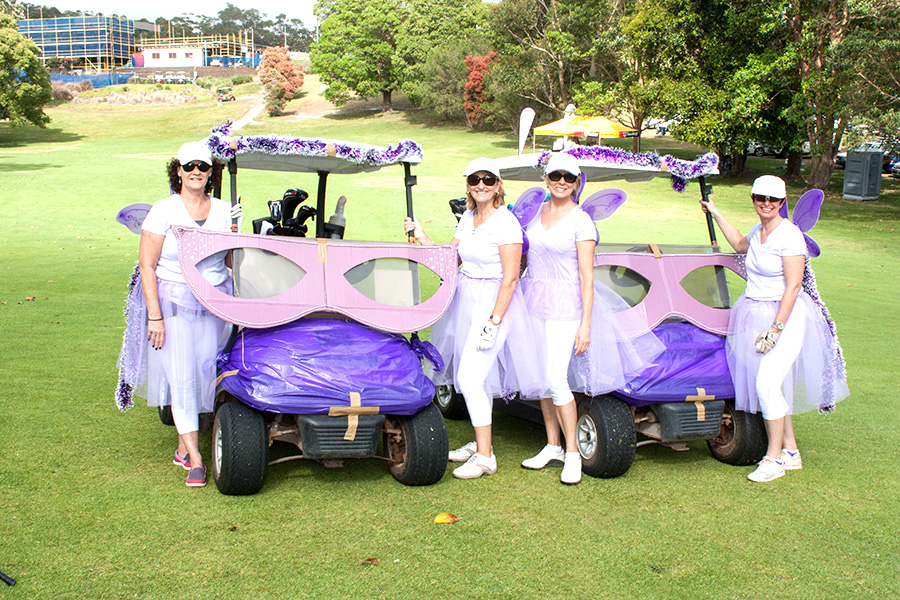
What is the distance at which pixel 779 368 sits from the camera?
4578mm

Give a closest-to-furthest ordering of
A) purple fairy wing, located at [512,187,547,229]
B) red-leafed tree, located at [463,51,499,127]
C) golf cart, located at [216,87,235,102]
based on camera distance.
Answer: purple fairy wing, located at [512,187,547,229], red-leafed tree, located at [463,51,499,127], golf cart, located at [216,87,235,102]

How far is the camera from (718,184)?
95.4ft

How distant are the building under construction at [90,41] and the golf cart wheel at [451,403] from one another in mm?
100791

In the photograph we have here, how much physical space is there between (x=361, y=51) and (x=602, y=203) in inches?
2017

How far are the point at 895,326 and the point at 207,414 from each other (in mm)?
7733

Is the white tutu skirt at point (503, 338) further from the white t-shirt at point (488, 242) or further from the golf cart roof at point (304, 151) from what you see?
the golf cart roof at point (304, 151)

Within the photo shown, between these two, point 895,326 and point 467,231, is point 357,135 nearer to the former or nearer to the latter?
point 895,326

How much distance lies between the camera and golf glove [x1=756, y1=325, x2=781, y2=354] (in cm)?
455

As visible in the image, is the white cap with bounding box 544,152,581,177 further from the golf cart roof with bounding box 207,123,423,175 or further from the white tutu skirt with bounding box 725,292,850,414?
the white tutu skirt with bounding box 725,292,850,414

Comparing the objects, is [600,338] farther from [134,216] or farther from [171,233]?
[134,216]

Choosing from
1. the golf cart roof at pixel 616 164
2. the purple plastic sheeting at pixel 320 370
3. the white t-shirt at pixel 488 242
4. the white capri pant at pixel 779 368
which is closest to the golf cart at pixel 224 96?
the golf cart roof at pixel 616 164

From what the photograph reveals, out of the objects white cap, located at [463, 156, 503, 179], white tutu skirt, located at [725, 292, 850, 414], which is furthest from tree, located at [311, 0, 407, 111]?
white tutu skirt, located at [725, 292, 850, 414]

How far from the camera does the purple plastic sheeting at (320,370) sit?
405 cm

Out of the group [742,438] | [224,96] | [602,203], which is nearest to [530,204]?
[602,203]
